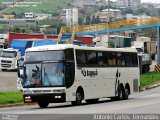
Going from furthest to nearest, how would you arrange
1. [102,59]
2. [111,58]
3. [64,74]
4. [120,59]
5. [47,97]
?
[120,59] → [111,58] → [102,59] → [64,74] → [47,97]

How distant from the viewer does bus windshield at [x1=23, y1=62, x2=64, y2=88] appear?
28859 millimetres

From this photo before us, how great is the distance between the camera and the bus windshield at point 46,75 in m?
28.9

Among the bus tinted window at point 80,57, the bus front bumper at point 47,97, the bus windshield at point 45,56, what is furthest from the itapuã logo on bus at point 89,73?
the bus front bumper at point 47,97

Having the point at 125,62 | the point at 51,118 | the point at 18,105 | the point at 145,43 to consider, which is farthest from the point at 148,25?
the point at 51,118

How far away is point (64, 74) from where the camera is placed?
2892 centimetres

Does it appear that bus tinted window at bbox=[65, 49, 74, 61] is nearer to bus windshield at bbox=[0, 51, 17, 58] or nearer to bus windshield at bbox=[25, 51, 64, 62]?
bus windshield at bbox=[25, 51, 64, 62]

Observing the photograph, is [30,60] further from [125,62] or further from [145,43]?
→ [145,43]

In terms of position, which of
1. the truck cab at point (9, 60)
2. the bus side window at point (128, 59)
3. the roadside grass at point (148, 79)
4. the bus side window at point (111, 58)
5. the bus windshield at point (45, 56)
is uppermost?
the bus windshield at point (45, 56)

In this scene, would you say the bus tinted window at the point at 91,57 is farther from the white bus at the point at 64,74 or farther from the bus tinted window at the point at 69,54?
the bus tinted window at the point at 69,54

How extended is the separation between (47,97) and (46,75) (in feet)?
3.61

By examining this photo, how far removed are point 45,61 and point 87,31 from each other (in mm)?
65028

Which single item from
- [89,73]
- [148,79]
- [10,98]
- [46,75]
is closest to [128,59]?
[89,73]

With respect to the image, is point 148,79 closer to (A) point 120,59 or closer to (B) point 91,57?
(A) point 120,59

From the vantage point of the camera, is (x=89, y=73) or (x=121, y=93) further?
(x=121, y=93)
